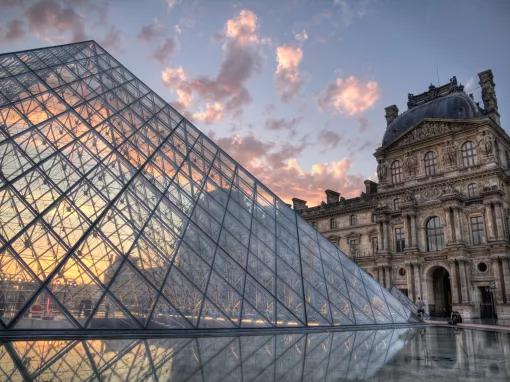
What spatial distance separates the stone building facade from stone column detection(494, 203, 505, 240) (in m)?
0.07

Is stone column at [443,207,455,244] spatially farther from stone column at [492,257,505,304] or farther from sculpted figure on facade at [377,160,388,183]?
sculpted figure on facade at [377,160,388,183]

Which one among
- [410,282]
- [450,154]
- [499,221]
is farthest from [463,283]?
[450,154]

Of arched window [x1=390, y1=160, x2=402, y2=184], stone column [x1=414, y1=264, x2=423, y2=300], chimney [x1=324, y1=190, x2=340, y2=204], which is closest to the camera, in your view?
stone column [x1=414, y1=264, x2=423, y2=300]

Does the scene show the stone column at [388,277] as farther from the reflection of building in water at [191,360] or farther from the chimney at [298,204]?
the reflection of building in water at [191,360]

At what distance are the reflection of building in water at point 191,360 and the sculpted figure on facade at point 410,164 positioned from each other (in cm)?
3159

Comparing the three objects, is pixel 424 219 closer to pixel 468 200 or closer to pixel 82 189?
pixel 468 200

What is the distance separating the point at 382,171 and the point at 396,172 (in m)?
1.36

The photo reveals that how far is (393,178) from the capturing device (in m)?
39.3

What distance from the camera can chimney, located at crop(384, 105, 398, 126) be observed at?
148 ft

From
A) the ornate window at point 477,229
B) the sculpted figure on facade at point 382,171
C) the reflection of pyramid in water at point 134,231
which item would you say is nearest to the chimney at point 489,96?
the ornate window at point 477,229

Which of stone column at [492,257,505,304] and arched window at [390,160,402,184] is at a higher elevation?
arched window at [390,160,402,184]

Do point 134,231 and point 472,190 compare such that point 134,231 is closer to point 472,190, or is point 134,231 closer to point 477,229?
point 477,229

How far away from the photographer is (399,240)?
3712 cm

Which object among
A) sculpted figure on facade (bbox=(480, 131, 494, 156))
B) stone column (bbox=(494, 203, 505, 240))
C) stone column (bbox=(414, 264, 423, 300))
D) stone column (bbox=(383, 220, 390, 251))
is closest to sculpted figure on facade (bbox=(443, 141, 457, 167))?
sculpted figure on facade (bbox=(480, 131, 494, 156))
